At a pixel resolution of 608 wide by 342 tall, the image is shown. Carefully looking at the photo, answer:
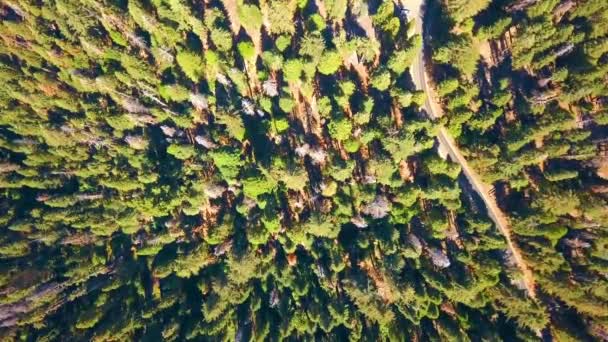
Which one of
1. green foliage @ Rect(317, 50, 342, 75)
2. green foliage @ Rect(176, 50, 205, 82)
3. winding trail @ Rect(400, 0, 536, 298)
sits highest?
green foliage @ Rect(176, 50, 205, 82)

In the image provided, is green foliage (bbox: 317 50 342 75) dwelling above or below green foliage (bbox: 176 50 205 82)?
below

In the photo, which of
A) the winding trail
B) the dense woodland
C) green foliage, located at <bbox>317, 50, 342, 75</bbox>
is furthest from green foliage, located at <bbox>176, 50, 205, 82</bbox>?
the winding trail

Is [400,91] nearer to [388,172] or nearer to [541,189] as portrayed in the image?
[388,172]

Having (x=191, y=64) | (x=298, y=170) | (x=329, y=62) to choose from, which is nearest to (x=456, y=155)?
(x=329, y=62)

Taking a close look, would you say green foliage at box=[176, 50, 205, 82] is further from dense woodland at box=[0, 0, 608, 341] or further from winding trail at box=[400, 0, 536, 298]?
winding trail at box=[400, 0, 536, 298]

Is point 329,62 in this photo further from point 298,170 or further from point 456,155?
point 456,155

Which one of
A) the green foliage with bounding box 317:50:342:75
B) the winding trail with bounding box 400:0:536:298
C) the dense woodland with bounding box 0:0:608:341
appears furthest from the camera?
the winding trail with bounding box 400:0:536:298

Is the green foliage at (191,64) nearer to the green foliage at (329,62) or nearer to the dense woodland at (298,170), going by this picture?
the dense woodland at (298,170)

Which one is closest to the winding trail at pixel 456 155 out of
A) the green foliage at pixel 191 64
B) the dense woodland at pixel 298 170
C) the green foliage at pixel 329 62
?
the dense woodland at pixel 298 170
